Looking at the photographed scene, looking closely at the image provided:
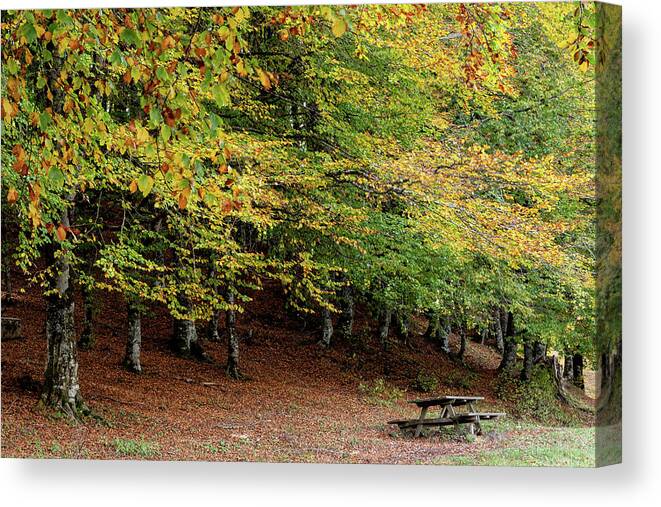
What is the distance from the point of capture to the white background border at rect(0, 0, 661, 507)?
22.9 ft

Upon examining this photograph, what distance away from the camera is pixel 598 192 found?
707cm

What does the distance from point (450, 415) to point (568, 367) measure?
38.1 inches

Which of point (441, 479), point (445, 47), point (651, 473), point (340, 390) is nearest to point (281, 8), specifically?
point (445, 47)

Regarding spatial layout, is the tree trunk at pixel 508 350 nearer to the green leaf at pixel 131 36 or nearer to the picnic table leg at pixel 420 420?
the picnic table leg at pixel 420 420

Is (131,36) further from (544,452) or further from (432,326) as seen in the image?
(544,452)

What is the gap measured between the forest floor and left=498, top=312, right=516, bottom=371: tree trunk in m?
0.10

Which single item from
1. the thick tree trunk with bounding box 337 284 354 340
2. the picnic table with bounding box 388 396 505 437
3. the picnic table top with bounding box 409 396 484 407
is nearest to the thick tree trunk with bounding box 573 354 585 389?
the picnic table with bounding box 388 396 505 437

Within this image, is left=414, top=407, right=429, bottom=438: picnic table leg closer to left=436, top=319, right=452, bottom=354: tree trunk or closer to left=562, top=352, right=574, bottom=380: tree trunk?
left=436, top=319, right=452, bottom=354: tree trunk

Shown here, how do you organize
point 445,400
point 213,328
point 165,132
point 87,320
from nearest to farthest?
1. point 165,132
2. point 445,400
3. point 213,328
4. point 87,320

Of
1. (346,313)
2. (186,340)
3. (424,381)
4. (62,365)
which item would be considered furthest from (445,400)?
(62,365)

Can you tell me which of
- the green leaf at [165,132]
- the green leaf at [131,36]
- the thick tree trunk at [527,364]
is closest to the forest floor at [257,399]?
the thick tree trunk at [527,364]

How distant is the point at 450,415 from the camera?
7.51m

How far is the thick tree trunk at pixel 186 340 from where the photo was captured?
805 cm

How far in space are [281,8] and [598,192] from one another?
9.86 feet
